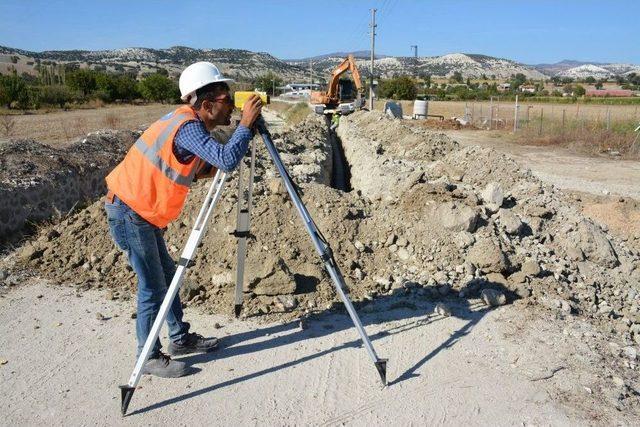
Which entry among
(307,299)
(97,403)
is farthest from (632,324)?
(97,403)

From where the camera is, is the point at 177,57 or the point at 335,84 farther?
the point at 177,57

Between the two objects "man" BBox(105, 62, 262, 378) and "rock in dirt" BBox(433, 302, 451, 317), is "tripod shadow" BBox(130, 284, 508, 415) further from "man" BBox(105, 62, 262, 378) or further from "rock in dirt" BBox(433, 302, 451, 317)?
"man" BBox(105, 62, 262, 378)

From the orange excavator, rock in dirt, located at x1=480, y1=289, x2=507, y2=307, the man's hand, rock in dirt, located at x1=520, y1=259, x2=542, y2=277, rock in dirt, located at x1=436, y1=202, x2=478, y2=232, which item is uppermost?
the orange excavator

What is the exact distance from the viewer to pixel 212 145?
10.2 ft

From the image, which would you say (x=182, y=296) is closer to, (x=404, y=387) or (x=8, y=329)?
(x=8, y=329)

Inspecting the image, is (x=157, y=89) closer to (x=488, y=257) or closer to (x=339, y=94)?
(x=339, y=94)

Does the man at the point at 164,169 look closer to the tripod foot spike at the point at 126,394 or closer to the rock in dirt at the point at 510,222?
the tripod foot spike at the point at 126,394

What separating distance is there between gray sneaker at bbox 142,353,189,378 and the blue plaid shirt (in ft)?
4.69

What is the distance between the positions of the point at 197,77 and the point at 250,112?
41 centimetres

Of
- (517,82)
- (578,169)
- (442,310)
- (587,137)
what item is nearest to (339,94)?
(587,137)

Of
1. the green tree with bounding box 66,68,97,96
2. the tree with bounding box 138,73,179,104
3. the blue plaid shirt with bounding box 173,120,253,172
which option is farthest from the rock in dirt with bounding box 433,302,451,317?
the tree with bounding box 138,73,179,104

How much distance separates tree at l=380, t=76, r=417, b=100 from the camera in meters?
55.3

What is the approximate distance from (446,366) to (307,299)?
152 centimetres

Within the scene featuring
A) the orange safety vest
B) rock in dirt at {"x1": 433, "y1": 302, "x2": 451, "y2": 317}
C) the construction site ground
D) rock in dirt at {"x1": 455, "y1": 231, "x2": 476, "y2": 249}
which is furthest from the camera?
rock in dirt at {"x1": 455, "y1": 231, "x2": 476, "y2": 249}
